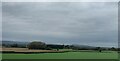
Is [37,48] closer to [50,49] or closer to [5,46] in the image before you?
[50,49]

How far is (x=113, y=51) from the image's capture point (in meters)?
76.9

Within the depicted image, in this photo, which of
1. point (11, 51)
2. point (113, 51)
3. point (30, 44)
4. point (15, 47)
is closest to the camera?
point (11, 51)

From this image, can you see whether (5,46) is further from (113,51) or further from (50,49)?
(113,51)

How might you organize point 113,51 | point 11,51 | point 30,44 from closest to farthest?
1. point 11,51
2. point 30,44
3. point 113,51

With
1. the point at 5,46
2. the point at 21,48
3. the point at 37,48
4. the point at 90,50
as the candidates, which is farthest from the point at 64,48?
the point at 5,46

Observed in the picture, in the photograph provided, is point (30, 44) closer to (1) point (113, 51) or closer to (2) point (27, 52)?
(2) point (27, 52)

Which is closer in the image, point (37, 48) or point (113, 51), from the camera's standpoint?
point (37, 48)

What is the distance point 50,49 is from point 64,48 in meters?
9.19

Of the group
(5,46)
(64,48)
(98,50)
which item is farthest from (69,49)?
(5,46)

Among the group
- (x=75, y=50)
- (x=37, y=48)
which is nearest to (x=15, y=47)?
(x=37, y=48)

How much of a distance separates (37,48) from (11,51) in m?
12.5

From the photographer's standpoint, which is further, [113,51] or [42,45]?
[113,51]

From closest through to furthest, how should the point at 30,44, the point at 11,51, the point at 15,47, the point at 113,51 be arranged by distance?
the point at 11,51 → the point at 15,47 → the point at 30,44 → the point at 113,51

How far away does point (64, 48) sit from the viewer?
8081 cm
